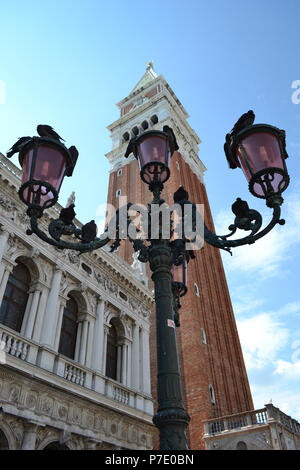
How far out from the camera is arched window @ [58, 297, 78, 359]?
444 inches

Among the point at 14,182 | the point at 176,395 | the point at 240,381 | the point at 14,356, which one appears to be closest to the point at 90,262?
the point at 14,182

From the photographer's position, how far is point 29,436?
8.38m

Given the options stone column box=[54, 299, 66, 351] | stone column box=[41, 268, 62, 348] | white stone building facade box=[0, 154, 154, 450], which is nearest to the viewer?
white stone building facade box=[0, 154, 154, 450]

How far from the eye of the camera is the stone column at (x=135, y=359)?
13328mm

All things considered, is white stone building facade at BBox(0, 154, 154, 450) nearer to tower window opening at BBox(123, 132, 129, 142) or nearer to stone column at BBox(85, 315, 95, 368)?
stone column at BBox(85, 315, 95, 368)

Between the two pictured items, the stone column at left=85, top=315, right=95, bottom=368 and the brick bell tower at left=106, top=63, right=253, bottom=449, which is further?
the brick bell tower at left=106, top=63, right=253, bottom=449

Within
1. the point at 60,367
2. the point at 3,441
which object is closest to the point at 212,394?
the point at 60,367

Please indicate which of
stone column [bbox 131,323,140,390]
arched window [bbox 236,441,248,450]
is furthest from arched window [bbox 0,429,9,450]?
arched window [bbox 236,441,248,450]

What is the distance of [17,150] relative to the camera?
4250 mm

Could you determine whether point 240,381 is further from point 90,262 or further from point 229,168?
point 229,168

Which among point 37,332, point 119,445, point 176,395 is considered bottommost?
point 176,395

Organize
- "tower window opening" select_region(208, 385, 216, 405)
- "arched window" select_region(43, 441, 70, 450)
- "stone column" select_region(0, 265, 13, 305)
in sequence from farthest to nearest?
"tower window opening" select_region(208, 385, 216, 405), "stone column" select_region(0, 265, 13, 305), "arched window" select_region(43, 441, 70, 450)

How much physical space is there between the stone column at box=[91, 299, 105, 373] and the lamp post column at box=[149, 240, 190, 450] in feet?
28.3

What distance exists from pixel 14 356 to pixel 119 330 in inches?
233
